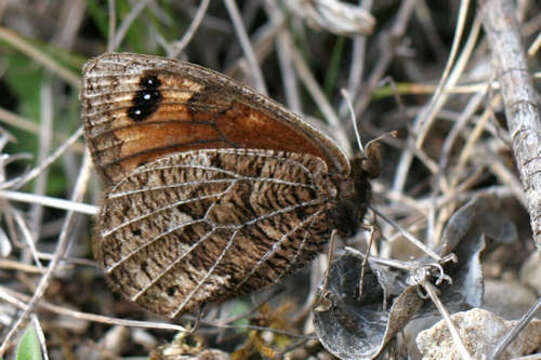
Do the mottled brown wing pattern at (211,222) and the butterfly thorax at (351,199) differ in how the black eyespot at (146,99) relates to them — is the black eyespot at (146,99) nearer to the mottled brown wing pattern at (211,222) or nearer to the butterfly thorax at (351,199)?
the mottled brown wing pattern at (211,222)

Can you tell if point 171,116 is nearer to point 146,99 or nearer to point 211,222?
point 146,99

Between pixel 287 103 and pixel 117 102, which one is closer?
pixel 117 102

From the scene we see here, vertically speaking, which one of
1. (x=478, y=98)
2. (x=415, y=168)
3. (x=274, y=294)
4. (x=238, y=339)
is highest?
(x=478, y=98)

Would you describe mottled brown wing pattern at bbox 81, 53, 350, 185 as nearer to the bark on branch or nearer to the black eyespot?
the black eyespot

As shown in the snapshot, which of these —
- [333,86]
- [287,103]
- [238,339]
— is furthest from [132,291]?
[333,86]

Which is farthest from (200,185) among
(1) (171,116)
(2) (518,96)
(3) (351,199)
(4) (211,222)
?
(2) (518,96)

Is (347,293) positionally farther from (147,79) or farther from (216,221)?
(147,79)

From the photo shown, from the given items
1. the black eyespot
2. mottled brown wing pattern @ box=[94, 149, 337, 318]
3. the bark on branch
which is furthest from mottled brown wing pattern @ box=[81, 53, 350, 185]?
the bark on branch
